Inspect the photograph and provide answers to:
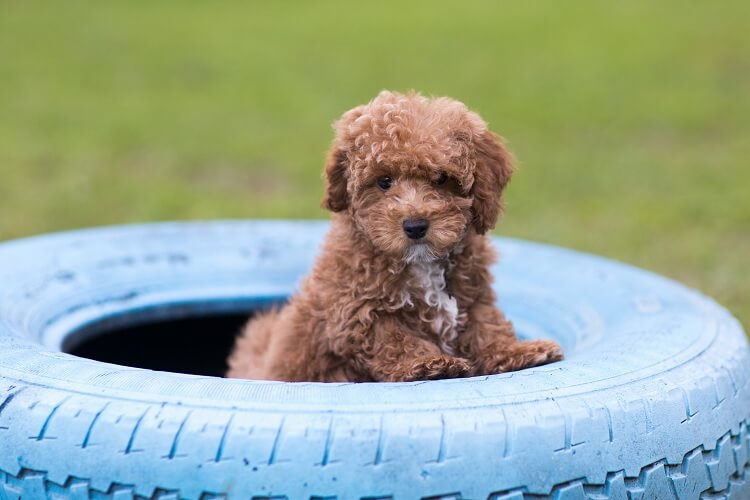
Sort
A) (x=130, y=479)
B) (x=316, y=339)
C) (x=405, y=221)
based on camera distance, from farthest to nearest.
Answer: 1. (x=316, y=339)
2. (x=405, y=221)
3. (x=130, y=479)

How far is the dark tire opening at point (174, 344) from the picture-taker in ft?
17.1

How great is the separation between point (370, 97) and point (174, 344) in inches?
381

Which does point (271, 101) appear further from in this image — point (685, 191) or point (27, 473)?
point (27, 473)

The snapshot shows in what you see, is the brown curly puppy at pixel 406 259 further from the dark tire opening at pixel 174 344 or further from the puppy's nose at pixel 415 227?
the dark tire opening at pixel 174 344

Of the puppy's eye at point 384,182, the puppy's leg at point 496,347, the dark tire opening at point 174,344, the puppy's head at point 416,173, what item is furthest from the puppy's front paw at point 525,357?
the dark tire opening at point 174,344

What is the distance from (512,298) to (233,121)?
31.8 ft

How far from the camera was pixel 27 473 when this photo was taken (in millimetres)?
3127

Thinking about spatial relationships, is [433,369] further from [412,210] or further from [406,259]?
[412,210]

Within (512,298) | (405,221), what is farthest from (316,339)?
(512,298)

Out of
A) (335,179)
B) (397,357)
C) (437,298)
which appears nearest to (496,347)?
(437,298)

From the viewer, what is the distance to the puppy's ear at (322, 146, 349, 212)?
12.4 ft

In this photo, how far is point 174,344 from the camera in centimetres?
547

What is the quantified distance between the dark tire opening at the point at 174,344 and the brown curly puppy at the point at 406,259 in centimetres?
135

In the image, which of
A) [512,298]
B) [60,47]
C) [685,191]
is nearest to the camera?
[512,298]
